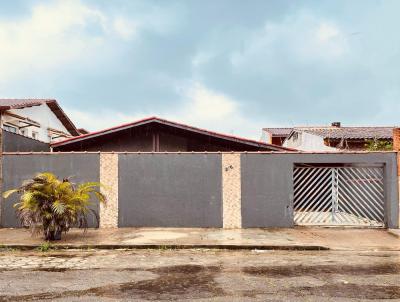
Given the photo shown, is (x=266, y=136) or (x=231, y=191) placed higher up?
(x=266, y=136)

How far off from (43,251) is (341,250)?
23.9 feet

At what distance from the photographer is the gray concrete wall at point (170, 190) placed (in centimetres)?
1466

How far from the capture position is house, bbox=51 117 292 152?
17.1 metres

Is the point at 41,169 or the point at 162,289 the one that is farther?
the point at 41,169

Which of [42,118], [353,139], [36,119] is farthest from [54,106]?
[353,139]

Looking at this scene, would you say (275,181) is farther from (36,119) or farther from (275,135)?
(275,135)

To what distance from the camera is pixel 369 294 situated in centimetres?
617

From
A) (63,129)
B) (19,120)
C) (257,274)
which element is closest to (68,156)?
(19,120)

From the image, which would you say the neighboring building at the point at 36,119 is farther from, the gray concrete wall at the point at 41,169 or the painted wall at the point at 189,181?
the painted wall at the point at 189,181

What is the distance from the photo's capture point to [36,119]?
22359 millimetres

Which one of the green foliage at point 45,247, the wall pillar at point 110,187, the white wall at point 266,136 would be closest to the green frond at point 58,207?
the green foliage at point 45,247

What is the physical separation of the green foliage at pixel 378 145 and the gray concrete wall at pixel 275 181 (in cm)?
1044

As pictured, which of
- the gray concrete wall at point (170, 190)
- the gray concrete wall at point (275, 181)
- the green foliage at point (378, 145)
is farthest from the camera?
the green foliage at point (378, 145)

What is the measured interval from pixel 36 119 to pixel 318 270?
18458 millimetres
